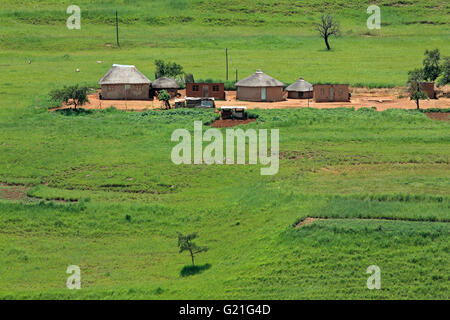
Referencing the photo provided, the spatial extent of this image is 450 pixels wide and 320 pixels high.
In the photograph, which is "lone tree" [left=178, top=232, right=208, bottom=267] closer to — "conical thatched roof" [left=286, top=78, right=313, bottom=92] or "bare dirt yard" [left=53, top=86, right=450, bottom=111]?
"bare dirt yard" [left=53, top=86, right=450, bottom=111]

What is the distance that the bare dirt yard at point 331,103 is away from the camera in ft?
197

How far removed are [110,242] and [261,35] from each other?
71121 mm

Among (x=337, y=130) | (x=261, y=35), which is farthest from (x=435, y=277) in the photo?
(x=261, y=35)

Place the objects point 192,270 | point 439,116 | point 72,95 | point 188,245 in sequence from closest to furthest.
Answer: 1. point 192,270
2. point 188,245
3. point 439,116
4. point 72,95

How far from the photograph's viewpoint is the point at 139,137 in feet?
166

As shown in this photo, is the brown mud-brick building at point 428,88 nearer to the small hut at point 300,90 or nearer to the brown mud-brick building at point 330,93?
the brown mud-brick building at point 330,93

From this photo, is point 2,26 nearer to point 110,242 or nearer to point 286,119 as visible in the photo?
point 286,119

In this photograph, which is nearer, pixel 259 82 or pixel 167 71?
pixel 259 82

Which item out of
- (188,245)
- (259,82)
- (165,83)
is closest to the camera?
(188,245)

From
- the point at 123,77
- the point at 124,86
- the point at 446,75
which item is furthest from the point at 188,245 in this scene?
the point at 446,75

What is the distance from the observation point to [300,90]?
213ft

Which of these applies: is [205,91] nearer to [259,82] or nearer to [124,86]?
[259,82]

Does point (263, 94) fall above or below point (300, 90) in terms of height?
below

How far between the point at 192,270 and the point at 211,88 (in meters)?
35.0
